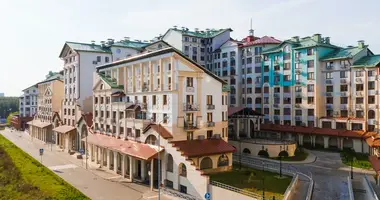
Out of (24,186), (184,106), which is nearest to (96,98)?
(184,106)

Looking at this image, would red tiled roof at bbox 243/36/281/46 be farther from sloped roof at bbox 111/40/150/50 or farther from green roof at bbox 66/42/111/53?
green roof at bbox 66/42/111/53

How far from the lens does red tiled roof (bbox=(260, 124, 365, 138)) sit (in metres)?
66.2

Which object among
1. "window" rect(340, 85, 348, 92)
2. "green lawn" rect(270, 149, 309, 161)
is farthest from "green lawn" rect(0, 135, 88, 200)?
"window" rect(340, 85, 348, 92)

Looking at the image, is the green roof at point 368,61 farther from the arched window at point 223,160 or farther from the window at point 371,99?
the arched window at point 223,160

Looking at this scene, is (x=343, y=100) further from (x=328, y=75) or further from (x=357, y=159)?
(x=357, y=159)

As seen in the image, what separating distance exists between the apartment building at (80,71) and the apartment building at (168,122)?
23968 mm

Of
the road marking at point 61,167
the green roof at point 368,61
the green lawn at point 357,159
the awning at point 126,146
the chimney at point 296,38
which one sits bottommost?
the road marking at point 61,167

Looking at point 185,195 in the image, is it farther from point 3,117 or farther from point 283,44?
point 3,117

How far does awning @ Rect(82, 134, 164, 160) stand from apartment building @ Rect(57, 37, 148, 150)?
16.9 m

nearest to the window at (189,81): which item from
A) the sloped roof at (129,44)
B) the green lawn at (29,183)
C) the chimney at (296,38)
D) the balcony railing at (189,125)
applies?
the balcony railing at (189,125)

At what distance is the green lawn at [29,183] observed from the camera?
35.5m

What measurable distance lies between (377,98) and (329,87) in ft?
36.0

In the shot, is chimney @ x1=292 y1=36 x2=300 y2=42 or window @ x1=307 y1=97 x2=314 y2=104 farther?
chimney @ x1=292 y1=36 x2=300 y2=42

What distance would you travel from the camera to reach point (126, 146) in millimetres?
52156
